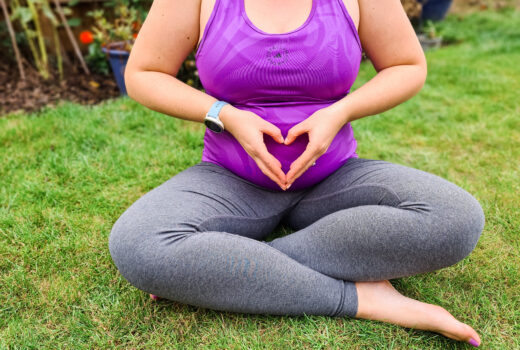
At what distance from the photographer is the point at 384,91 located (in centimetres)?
151

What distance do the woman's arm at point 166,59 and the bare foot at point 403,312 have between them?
2.48 ft

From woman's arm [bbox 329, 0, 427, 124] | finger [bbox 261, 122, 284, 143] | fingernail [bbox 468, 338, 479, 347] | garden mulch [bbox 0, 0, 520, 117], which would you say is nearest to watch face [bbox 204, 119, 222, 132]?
finger [bbox 261, 122, 284, 143]

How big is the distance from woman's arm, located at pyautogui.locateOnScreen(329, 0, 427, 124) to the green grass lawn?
635 mm

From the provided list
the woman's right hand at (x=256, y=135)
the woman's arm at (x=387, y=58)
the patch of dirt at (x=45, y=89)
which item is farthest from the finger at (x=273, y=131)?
the patch of dirt at (x=45, y=89)

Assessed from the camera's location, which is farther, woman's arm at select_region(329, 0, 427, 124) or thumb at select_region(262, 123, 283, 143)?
woman's arm at select_region(329, 0, 427, 124)

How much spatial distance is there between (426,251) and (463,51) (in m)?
4.28

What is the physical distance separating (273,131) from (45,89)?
103 inches

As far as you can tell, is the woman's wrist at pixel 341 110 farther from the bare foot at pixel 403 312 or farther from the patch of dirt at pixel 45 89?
the patch of dirt at pixel 45 89

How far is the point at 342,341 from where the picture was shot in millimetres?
1272

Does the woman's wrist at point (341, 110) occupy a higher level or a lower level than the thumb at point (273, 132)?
higher

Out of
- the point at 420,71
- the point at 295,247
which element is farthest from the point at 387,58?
the point at 295,247

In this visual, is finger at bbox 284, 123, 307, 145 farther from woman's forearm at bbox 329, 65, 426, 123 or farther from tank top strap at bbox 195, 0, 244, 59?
tank top strap at bbox 195, 0, 244, 59

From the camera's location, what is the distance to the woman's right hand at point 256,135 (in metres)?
1.35

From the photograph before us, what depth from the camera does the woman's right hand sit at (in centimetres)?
135
